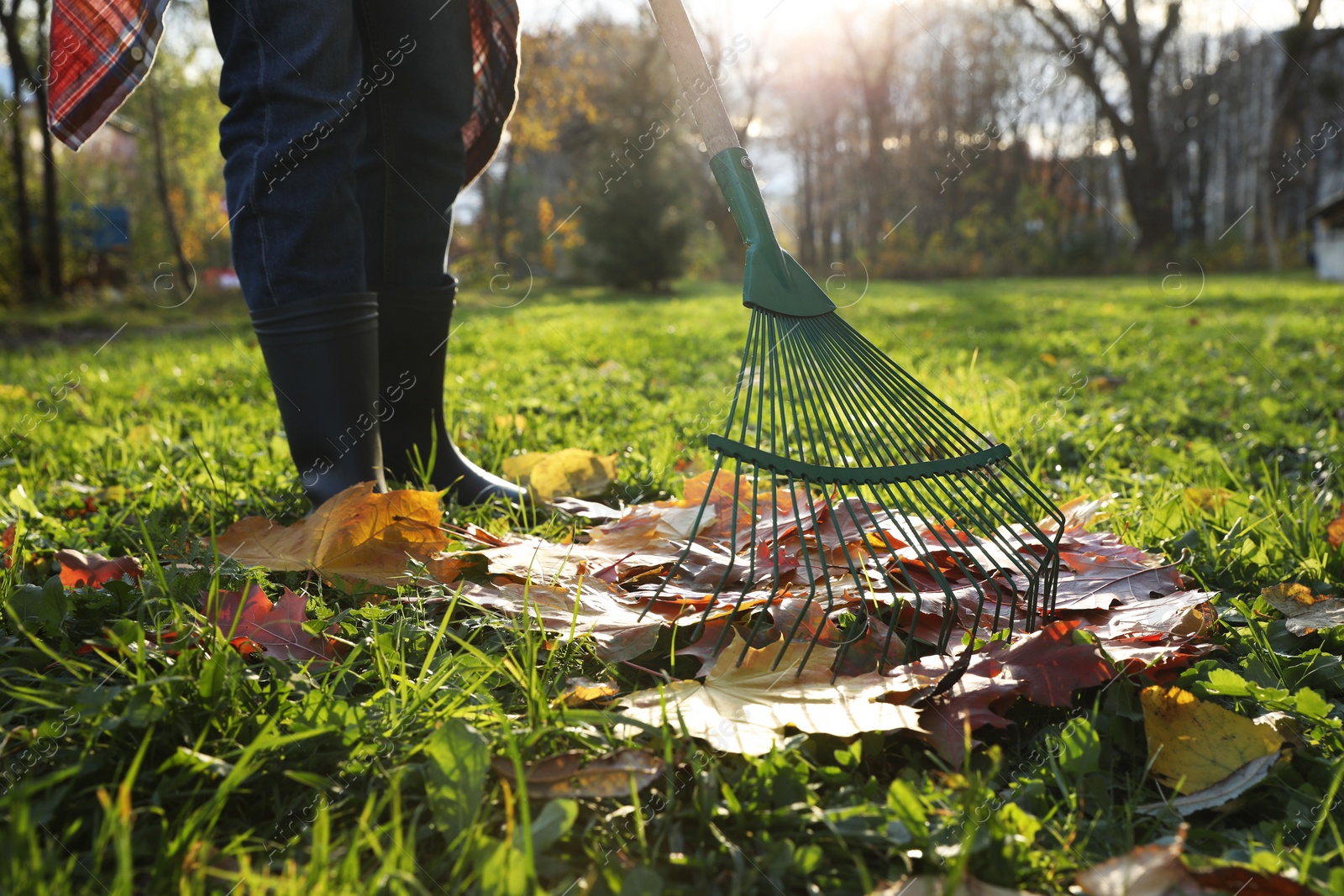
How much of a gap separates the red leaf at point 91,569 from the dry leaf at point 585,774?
0.76 metres

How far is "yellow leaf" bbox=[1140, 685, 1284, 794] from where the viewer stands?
894 mm

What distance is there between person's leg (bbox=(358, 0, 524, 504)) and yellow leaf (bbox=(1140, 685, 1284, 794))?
44.9 inches

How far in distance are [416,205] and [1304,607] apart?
1.67 meters

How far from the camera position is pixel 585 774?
2.67 ft

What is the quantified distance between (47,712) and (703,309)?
8717mm

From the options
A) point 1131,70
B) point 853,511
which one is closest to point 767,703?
point 853,511

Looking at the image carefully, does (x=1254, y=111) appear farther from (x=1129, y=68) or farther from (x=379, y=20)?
(x=379, y=20)

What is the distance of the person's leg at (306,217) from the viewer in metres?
1.35

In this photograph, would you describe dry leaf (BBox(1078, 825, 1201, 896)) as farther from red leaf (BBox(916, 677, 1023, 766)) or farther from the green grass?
red leaf (BBox(916, 677, 1023, 766))

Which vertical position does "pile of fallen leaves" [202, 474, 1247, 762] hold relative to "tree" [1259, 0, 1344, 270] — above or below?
below

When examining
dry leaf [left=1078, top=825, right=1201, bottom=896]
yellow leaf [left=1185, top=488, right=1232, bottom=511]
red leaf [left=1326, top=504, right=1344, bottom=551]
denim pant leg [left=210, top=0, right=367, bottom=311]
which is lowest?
dry leaf [left=1078, top=825, right=1201, bottom=896]

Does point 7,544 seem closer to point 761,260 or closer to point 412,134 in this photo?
point 412,134

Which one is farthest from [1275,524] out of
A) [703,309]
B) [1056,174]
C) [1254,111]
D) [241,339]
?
[1254,111]

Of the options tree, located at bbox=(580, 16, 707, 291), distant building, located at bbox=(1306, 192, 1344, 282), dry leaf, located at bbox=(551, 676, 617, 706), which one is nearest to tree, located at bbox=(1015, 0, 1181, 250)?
distant building, located at bbox=(1306, 192, 1344, 282)
